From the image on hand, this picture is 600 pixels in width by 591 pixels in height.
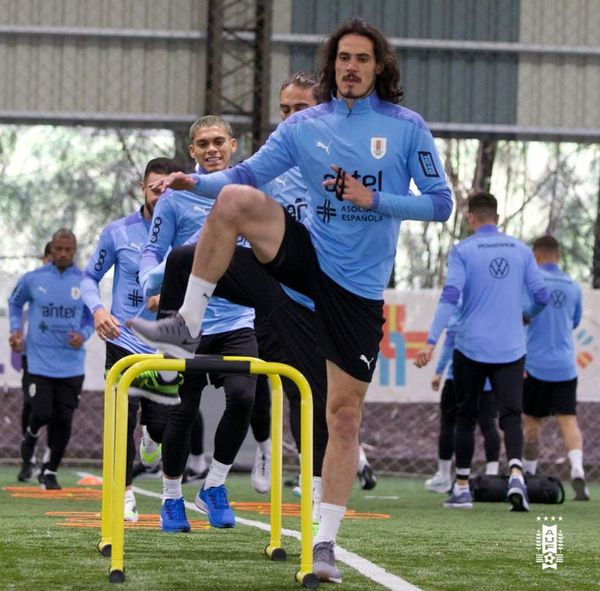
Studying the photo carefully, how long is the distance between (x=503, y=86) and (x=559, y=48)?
29.9 inches

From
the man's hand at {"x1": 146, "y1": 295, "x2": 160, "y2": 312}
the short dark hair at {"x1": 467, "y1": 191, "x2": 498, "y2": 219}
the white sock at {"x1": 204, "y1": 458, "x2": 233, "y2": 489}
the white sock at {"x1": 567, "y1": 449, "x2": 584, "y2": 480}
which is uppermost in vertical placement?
the short dark hair at {"x1": 467, "y1": 191, "x2": 498, "y2": 219}

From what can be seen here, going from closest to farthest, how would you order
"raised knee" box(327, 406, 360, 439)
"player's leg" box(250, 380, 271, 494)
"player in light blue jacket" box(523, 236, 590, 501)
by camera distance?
1. "raised knee" box(327, 406, 360, 439)
2. "player's leg" box(250, 380, 271, 494)
3. "player in light blue jacket" box(523, 236, 590, 501)

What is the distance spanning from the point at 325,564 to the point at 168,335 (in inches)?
36.7

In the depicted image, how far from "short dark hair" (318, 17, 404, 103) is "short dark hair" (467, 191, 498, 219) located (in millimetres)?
4929

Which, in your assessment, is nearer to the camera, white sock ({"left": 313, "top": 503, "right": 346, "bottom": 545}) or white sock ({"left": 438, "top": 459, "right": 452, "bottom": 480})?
white sock ({"left": 313, "top": 503, "right": 346, "bottom": 545})

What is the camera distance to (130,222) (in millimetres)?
8523

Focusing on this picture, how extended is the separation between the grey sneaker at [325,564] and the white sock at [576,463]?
21.5 feet

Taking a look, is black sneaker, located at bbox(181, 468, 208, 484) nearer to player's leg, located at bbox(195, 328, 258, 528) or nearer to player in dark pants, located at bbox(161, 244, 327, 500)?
player's leg, located at bbox(195, 328, 258, 528)

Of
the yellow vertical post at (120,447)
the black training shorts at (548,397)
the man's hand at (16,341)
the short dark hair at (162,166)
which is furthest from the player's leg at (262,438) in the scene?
the yellow vertical post at (120,447)

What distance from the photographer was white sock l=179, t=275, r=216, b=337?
516 centimetres

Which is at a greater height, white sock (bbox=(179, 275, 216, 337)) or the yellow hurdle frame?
white sock (bbox=(179, 275, 216, 337))

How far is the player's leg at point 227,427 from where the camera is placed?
23.6 ft

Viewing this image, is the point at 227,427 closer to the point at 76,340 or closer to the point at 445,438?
the point at 76,340

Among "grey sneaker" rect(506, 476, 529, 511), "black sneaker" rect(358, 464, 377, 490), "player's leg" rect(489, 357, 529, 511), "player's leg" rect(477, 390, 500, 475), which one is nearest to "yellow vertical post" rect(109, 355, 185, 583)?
"grey sneaker" rect(506, 476, 529, 511)
